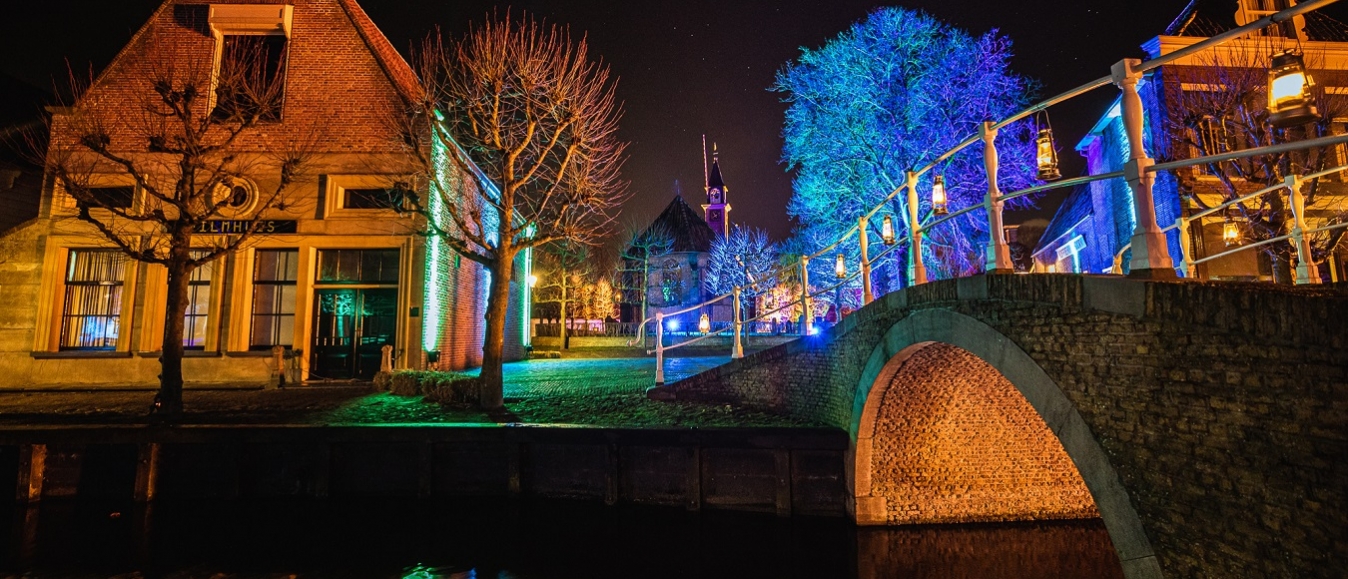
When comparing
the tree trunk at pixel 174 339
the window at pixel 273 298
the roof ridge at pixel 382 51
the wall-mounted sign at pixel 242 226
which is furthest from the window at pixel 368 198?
the tree trunk at pixel 174 339

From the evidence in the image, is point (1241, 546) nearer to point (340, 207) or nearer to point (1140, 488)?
point (1140, 488)

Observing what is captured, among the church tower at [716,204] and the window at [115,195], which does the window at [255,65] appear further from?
the church tower at [716,204]

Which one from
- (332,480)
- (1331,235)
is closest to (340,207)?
(332,480)

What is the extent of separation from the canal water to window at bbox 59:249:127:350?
288 inches

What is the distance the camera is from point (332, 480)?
948 cm

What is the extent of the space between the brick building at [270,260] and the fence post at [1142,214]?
1428cm

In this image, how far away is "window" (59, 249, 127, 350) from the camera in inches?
573

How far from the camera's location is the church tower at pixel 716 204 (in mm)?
61719

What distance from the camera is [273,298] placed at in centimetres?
1466

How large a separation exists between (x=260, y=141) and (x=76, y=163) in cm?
439

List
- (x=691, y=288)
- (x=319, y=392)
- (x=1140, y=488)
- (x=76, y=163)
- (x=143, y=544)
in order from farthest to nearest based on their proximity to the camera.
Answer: (x=691, y=288) → (x=76, y=163) → (x=319, y=392) → (x=143, y=544) → (x=1140, y=488)

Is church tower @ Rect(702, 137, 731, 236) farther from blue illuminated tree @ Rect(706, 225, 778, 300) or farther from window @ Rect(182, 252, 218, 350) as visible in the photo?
window @ Rect(182, 252, 218, 350)

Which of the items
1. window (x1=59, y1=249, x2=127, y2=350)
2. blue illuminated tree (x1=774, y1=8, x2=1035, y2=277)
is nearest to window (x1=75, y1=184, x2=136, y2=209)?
window (x1=59, y1=249, x2=127, y2=350)

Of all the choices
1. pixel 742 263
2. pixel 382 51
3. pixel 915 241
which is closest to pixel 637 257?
pixel 742 263
